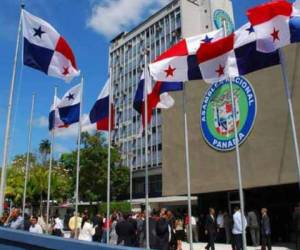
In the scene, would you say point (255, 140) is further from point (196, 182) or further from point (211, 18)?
point (211, 18)

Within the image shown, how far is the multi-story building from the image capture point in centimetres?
6900

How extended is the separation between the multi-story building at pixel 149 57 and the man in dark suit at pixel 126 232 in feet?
141

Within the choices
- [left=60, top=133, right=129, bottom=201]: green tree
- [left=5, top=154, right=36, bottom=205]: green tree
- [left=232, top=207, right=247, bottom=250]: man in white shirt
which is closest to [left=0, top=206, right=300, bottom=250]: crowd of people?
[left=232, top=207, right=247, bottom=250]: man in white shirt

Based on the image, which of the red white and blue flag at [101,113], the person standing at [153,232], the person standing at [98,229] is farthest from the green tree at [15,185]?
the person standing at [153,232]

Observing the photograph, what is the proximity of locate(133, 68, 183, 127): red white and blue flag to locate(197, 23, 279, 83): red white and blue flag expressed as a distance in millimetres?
2436

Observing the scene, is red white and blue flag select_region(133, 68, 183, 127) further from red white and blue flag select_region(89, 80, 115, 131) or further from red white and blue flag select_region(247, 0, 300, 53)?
red white and blue flag select_region(247, 0, 300, 53)

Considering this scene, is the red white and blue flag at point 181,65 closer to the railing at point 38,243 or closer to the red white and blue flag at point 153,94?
the red white and blue flag at point 153,94

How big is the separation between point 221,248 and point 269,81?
838 cm

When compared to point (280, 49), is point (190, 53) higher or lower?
higher

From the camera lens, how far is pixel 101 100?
60.4 ft

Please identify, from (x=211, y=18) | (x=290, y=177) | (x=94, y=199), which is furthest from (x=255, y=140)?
(x=211, y=18)

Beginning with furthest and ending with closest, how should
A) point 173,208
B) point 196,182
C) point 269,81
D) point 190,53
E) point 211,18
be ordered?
point 211,18 → point 173,208 → point 196,182 → point 269,81 → point 190,53

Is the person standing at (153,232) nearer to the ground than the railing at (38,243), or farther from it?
farther from it

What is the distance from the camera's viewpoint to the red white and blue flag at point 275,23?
10.3m
